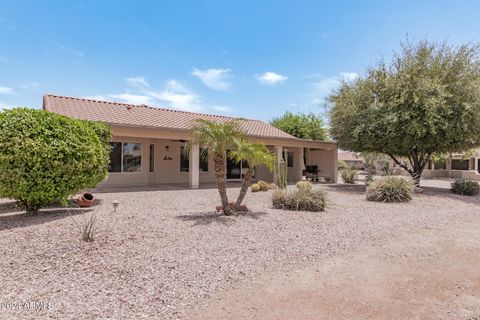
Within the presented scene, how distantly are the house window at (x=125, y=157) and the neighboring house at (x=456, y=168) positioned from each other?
33063 millimetres

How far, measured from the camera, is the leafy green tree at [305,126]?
32.7 metres

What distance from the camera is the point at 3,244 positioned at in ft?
19.4

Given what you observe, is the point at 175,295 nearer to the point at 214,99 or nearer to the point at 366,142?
the point at 366,142

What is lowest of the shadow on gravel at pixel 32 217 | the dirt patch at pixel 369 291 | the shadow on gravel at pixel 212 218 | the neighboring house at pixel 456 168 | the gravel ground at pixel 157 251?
the dirt patch at pixel 369 291

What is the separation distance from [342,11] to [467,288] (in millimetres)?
12245

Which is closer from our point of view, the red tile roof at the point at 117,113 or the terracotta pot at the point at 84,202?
the terracotta pot at the point at 84,202

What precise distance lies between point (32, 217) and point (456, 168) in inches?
1784

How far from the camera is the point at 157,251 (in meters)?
5.64

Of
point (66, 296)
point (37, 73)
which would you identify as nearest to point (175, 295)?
point (66, 296)

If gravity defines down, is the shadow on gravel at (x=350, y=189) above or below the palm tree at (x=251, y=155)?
below

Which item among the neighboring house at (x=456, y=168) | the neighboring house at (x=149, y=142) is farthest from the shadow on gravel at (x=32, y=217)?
the neighboring house at (x=456, y=168)

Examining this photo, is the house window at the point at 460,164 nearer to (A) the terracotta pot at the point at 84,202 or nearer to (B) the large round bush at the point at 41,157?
(A) the terracotta pot at the point at 84,202

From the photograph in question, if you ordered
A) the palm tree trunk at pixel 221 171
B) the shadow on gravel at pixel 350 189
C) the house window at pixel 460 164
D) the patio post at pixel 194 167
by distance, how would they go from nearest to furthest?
the palm tree trunk at pixel 221 171 < the patio post at pixel 194 167 < the shadow on gravel at pixel 350 189 < the house window at pixel 460 164

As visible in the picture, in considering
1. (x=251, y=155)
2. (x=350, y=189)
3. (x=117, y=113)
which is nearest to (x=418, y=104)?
(x=350, y=189)
